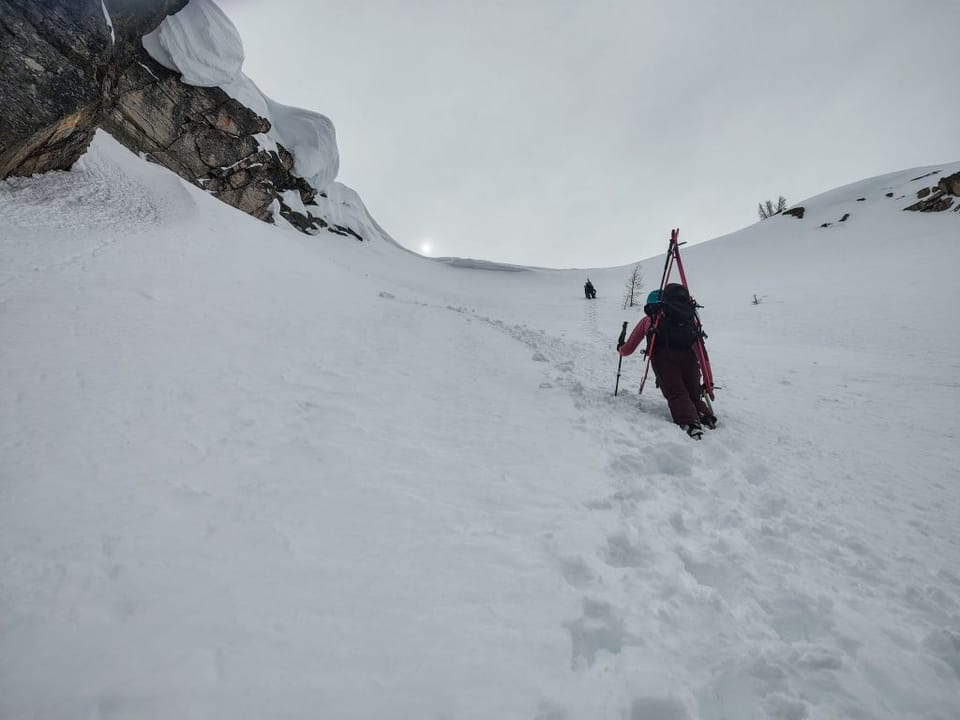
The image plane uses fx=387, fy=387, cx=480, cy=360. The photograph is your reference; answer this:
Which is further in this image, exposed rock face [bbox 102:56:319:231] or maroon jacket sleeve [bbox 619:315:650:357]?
exposed rock face [bbox 102:56:319:231]

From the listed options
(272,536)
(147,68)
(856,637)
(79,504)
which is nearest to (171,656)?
(272,536)

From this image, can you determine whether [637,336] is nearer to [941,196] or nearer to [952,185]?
[941,196]

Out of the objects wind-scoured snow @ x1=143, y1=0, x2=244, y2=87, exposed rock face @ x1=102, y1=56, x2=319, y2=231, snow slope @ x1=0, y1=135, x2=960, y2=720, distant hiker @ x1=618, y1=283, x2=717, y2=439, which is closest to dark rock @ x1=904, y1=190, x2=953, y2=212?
snow slope @ x1=0, y1=135, x2=960, y2=720

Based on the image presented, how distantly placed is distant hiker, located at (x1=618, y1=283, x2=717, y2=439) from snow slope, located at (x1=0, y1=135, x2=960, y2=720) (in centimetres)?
30

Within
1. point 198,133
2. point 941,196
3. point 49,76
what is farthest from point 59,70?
point 941,196

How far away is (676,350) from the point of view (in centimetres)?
523

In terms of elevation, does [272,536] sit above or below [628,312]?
below

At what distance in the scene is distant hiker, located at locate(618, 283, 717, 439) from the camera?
472cm

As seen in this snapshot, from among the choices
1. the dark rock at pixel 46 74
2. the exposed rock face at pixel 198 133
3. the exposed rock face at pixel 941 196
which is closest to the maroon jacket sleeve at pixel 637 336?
the dark rock at pixel 46 74

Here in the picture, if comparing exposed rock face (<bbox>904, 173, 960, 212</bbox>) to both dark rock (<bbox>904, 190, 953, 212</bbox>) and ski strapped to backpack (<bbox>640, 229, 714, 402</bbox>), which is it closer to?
dark rock (<bbox>904, 190, 953, 212</bbox>)

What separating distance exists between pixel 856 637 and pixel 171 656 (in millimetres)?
3080

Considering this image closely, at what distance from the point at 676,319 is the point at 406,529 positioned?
4.55 m

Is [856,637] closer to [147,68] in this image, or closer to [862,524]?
[862,524]

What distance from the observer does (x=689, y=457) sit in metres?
3.73
